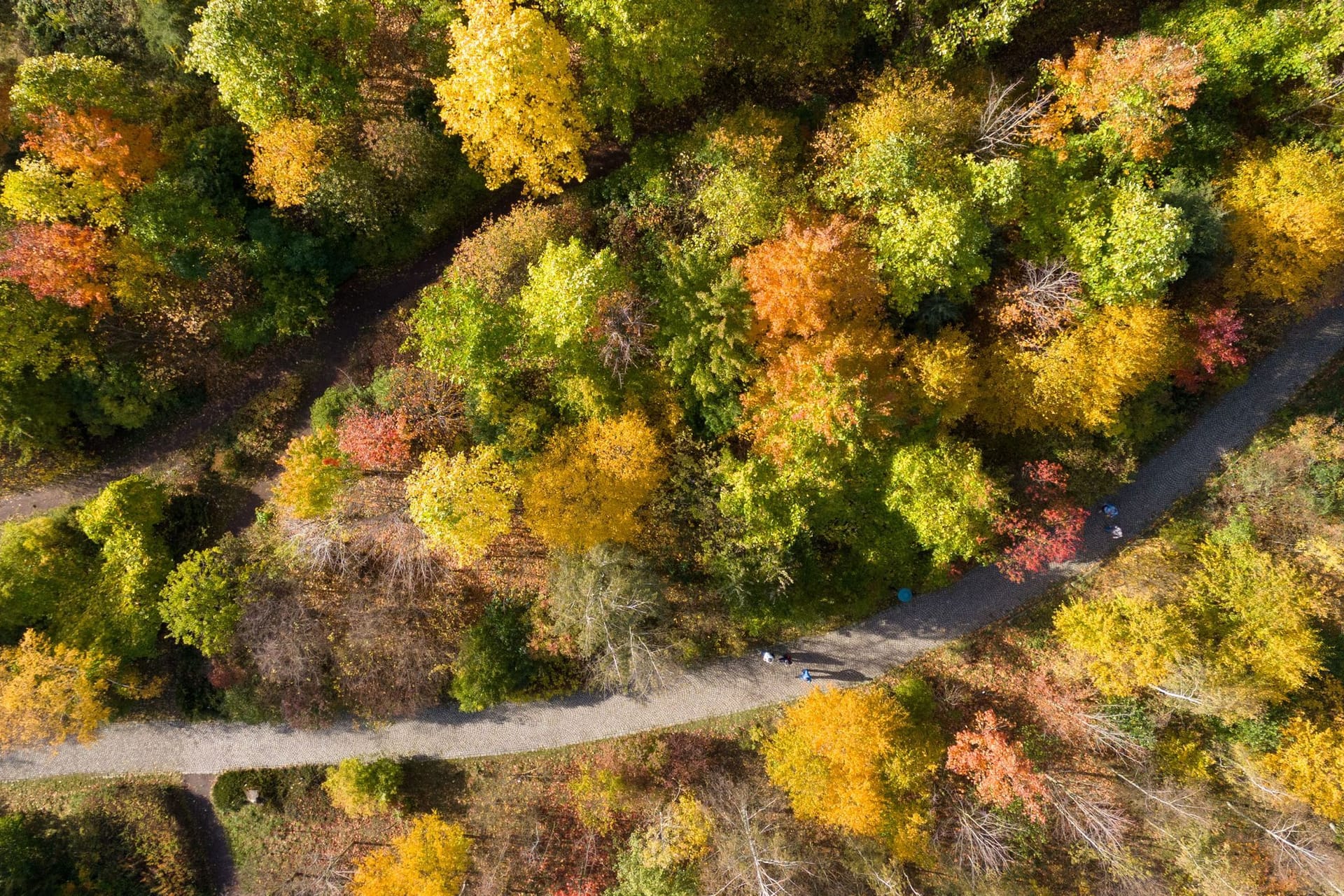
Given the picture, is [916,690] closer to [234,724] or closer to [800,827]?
[800,827]

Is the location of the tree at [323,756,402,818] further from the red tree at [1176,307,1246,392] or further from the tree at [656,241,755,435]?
the red tree at [1176,307,1246,392]

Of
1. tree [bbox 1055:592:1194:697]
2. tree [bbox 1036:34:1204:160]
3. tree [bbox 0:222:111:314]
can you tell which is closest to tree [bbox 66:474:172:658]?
tree [bbox 0:222:111:314]

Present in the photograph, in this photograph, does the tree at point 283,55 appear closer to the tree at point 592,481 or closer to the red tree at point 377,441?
the red tree at point 377,441

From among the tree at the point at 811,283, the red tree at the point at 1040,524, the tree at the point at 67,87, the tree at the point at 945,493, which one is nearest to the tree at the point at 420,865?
the tree at the point at 945,493

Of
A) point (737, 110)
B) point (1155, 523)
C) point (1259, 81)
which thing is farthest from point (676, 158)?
point (1155, 523)

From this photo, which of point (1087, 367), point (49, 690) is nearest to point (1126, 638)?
point (1087, 367)

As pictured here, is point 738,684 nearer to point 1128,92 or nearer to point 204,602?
point 204,602
